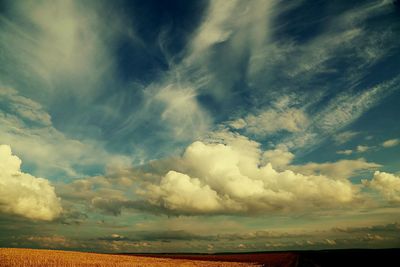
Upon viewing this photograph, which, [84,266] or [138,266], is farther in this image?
[138,266]

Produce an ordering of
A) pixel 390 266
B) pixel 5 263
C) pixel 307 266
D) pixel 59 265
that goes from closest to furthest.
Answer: pixel 5 263, pixel 59 265, pixel 390 266, pixel 307 266

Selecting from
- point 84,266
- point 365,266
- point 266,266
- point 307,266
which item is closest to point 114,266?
point 84,266

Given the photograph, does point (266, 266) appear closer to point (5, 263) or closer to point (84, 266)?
point (84, 266)

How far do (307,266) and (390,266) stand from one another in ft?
37.6

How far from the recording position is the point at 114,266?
38000mm

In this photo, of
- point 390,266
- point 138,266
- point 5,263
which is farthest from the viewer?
point 390,266

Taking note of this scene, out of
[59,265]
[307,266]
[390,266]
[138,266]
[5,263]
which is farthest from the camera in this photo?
[307,266]

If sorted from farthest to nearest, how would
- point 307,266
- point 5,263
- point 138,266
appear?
point 307,266
point 138,266
point 5,263

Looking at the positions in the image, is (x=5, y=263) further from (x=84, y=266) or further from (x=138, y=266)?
(x=138, y=266)

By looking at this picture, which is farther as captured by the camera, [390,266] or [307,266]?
[307,266]

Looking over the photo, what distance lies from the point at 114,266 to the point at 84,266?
11.3 feet

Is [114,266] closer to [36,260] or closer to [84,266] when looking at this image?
[84,266]

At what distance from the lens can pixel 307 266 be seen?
163ft

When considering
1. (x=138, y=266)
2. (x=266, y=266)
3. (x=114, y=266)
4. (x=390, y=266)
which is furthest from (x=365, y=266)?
(x=114, y=266)
